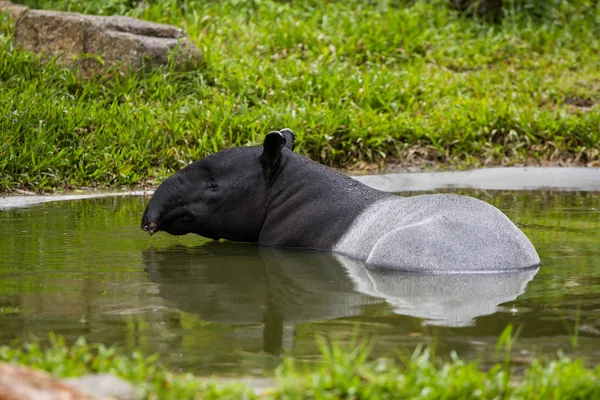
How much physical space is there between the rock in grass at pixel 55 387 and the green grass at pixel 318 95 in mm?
6980

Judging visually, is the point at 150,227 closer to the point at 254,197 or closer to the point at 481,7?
the point at 254,197

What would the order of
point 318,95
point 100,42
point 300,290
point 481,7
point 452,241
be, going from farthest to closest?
point 481,7, point 318,95, point 100,42, point 452,241, point 300,290

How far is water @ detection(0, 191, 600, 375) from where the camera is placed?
4.70 metres

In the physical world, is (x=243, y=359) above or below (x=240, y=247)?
above

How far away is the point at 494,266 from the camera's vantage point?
6641mm

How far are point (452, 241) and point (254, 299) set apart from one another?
1.53 m

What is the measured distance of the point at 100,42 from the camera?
1312 centimetres

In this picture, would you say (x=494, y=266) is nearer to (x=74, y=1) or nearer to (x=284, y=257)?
(x=284, y=257)

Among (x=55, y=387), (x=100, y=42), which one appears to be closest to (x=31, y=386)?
(x=55, y=387)

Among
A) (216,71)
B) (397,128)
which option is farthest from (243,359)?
(216,71)

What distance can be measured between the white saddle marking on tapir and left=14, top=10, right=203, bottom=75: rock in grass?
6.92 metres

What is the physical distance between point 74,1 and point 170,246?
873 cm

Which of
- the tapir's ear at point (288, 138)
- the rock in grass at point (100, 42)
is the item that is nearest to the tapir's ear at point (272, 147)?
the tapir's ear at point (288, 138)

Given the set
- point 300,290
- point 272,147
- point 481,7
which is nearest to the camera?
point 300,290
